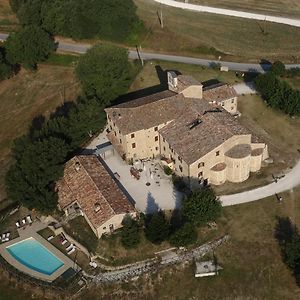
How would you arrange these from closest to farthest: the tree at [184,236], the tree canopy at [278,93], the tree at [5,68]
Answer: the tree at [184,236] → the tree canopy at [278,93] → the tree at [5,68]

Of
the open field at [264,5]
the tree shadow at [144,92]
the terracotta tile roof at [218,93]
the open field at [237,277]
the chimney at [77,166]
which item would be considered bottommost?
the open field at [237,277]

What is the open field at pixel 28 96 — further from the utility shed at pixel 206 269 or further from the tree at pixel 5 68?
the utility shed at pixel 206 269

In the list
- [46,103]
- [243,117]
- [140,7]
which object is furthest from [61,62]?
[243,117]

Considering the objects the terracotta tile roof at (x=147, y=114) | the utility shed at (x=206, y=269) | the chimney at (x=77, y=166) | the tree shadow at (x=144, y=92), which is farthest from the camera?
the tree shadow at (x=144, y=92)

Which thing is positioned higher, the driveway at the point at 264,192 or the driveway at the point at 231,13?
the driveway at the point at 231,13

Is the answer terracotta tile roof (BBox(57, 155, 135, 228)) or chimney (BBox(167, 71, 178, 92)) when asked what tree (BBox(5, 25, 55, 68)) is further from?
terracotta tile roof (BBox(57, 155, 135, 228))

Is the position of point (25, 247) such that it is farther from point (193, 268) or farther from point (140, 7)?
point (140, 7)

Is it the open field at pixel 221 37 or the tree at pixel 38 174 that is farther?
the open field at pixel 221 37

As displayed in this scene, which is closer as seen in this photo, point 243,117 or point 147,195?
point 147,195

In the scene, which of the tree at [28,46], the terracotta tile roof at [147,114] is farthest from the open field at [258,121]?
the tree at [28,46]
